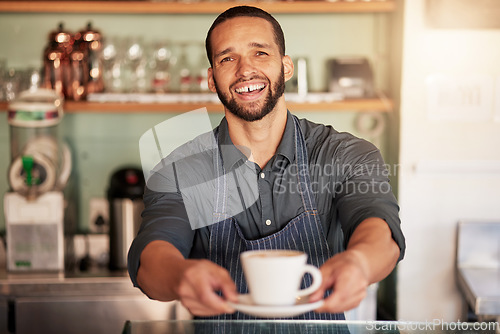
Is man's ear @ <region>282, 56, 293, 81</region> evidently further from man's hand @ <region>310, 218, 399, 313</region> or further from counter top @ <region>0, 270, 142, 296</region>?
counter top @ <region>0, 270, 142, 296</region>

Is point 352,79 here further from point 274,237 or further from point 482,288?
point 274,237

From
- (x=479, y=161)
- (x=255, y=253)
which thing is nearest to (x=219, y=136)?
(x=255, y=253)

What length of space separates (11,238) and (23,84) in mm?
568

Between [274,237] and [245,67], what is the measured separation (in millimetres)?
332

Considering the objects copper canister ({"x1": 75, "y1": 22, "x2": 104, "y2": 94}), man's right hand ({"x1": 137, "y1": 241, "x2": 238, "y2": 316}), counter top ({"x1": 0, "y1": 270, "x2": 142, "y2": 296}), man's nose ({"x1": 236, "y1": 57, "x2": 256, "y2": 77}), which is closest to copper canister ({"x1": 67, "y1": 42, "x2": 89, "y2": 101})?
copper canister ({"x1": 75, "y1": 22, "x2": 104, "y2": 94})

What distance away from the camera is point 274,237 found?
4.09 feet

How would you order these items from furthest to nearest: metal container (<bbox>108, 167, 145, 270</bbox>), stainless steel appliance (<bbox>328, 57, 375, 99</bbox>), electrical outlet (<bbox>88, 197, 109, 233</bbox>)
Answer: electrical outlet (<bbox>88, 197, 109, 233</bbox>), stainless steel appliance (<bbox>328, 57, 375, 99</bbox>), metal container (<bbox>108, 167, 145, 270</bbox>)

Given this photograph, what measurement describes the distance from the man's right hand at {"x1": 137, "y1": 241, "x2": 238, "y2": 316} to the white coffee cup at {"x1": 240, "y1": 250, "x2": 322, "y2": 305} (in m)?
0.04

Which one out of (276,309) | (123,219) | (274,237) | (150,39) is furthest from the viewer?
(150,39)

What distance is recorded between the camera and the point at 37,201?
2129mm

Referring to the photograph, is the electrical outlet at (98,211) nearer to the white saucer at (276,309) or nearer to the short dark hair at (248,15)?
the short dark hair at (248,15)

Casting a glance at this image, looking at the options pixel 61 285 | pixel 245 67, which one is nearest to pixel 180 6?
pixel 61 285

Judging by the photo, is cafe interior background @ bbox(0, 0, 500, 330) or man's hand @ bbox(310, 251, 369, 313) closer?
man's hand @ bbox(310, 251, 369, 313)

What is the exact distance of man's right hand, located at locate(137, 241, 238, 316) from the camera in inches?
33.0
